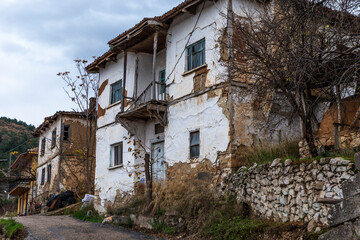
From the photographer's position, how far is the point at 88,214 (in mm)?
17859

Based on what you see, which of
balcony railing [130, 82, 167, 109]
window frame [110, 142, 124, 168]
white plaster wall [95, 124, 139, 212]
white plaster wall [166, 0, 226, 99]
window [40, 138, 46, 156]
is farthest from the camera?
window [40, 138, 46, 156]

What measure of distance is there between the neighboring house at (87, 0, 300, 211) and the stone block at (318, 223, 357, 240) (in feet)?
18.1

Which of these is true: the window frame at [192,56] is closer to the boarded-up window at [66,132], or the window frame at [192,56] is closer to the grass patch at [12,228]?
the grass patch at [12,228]

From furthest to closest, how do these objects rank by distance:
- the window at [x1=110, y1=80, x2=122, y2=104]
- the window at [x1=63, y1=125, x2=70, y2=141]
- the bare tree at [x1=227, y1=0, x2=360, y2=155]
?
the window at [x1=63, y1=125, x2=70, y2=141], the window at [x1=110, y1=80, x2=122, y2=104], the bare tree at [x1=227, y1=0, x2=360, y2=155]

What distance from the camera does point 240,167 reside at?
12.4 m

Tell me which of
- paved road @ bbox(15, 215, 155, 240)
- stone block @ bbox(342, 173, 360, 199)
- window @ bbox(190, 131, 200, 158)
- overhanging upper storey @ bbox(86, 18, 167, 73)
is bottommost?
paved road @ bbox(15, 215, 155, 240)

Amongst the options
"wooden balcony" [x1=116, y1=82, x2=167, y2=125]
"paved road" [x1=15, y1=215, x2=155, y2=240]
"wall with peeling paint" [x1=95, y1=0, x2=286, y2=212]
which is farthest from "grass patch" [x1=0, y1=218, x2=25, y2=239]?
"wooden balcony" [x1=116, y1=82, x2=167, y2=125]

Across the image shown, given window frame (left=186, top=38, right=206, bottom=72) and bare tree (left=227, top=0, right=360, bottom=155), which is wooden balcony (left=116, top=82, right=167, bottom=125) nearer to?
window frame (left=186, top=38, right=206, bottom=72)

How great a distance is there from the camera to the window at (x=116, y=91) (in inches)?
743

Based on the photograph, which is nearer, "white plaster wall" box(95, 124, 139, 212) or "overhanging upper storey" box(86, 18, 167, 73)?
"overhanging upper storey" box(86, 18, 167, 73)

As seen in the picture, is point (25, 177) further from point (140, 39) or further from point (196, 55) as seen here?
point (196, 55)

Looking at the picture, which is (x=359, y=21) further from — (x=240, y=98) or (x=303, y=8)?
(x=240, y=98)

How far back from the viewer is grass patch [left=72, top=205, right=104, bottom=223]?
1706 centimetres

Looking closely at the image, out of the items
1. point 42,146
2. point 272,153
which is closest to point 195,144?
point 272,153
